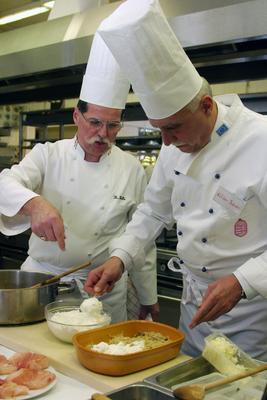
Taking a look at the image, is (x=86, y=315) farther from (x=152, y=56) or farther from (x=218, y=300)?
(x=152, y=56)

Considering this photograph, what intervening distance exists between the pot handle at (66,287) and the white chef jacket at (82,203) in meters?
0.25

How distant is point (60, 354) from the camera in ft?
4.37

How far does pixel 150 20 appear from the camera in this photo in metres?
1.38

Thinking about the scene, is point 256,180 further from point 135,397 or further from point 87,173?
point 87,173

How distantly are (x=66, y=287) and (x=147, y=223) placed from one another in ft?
1.28

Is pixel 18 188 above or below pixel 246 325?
above

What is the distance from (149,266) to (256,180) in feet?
2.68

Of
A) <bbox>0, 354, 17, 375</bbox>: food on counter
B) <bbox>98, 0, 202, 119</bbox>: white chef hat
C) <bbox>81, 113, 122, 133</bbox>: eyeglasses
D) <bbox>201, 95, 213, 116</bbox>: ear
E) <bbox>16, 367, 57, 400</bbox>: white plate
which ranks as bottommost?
<bbox>0, 354, 17, 375</bbox>: food on counter

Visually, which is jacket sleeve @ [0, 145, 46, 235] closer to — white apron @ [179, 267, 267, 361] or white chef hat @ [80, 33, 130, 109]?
white chef hat @ [80, 33, 130, 109]

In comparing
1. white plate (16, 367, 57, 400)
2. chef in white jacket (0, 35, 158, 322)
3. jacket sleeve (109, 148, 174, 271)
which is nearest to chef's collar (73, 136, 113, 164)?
chef in white jacket (0, 35, 158, 322)

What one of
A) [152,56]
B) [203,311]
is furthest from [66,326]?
[152,56]

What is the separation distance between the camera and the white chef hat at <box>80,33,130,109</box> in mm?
2051

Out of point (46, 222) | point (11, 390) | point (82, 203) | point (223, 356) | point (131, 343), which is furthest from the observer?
point (82, 203)

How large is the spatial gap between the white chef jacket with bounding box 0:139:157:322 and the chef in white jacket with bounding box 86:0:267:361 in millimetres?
387
